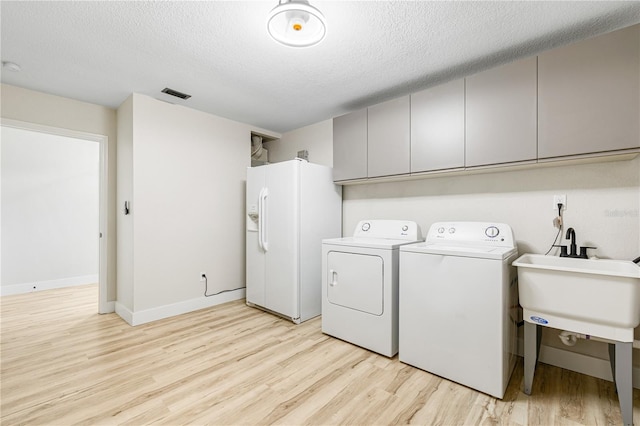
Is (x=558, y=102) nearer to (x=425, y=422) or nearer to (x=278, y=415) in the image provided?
(x=425, y=422)

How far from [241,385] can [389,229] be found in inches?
72.4

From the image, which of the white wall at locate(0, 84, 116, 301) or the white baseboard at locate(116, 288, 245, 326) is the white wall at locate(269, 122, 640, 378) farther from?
the white wall at locate(0, 84, 116, 301)

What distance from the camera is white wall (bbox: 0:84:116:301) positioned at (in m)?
2.73

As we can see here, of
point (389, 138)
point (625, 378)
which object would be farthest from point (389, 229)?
point (625, 378)

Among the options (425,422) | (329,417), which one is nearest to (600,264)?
(425,422)

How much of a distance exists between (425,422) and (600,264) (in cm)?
152

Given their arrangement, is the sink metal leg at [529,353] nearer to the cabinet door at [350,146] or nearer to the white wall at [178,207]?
the cabinet door at [350,146]

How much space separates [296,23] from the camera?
157cm

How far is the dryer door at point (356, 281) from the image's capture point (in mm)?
2344

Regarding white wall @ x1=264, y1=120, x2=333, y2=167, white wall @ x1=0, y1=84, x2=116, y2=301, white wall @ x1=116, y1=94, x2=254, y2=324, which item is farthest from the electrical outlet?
white wall @ x1=0, y1=84, x2=116, y2=301

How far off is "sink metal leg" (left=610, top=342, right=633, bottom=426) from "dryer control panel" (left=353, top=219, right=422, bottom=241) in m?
1.44

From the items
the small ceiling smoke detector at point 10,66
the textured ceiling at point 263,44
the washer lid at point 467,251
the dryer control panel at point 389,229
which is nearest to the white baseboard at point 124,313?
the textured ceiling at point 263,44

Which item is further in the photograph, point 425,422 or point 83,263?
point 83,263

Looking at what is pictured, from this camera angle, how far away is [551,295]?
1669 mm
